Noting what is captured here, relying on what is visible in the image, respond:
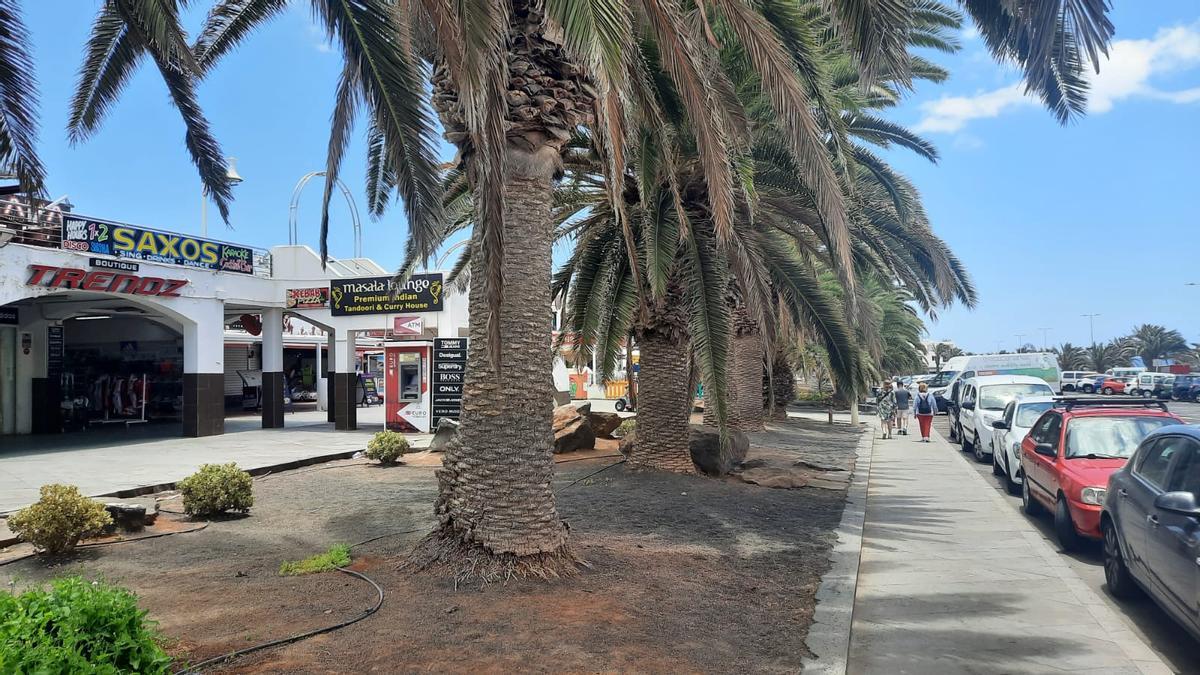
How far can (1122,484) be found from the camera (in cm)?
642

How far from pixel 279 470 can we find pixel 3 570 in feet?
24.4

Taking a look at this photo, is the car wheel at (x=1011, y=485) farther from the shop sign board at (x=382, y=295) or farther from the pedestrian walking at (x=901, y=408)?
the shop sign board at (x=382, y=295)

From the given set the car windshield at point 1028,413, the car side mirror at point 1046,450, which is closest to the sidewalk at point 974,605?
the car side mirror at point 1046,450

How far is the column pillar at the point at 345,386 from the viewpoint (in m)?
23.0

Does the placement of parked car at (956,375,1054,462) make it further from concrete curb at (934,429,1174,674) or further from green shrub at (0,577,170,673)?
green shrub at (0,577,170,673)

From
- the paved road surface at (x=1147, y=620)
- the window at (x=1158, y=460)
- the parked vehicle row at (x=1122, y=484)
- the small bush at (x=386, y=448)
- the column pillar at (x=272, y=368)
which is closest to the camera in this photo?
the parked vehicle row at (x=1122, y=484)

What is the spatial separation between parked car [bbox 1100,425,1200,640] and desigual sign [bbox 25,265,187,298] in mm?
19129

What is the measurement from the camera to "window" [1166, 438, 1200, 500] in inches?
209

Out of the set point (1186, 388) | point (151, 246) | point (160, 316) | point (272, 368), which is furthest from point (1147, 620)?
point (1186, 388)

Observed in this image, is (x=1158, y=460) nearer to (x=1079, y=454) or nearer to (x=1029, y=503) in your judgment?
(x=1079, y=454)

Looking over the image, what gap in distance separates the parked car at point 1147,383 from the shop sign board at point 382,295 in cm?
4252

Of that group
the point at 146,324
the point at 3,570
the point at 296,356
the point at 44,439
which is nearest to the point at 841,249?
the point at 3,570

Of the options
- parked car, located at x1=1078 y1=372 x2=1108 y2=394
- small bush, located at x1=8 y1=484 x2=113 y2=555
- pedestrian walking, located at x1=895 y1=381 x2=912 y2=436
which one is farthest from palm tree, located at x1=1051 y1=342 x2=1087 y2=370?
small bush, located at x1=8 y1=484 x2=113 y2=555

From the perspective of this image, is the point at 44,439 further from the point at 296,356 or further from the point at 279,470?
the point at 296,356
